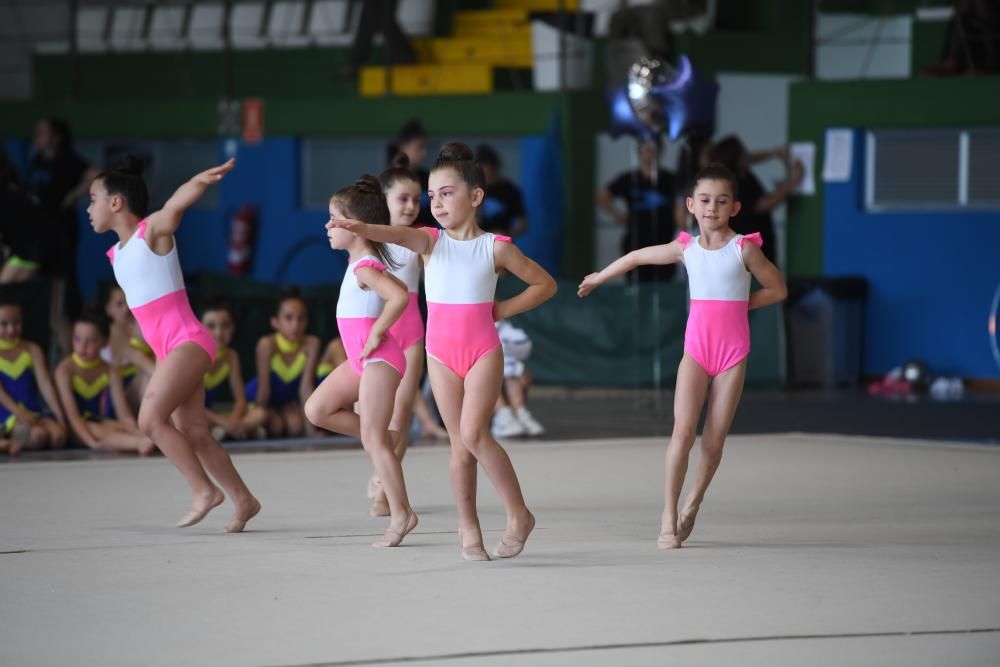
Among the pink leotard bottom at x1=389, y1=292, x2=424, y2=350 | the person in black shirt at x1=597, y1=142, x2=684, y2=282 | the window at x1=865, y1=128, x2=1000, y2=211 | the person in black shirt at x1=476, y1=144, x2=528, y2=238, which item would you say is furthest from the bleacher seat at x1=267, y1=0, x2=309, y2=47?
the pink leotard bottom at x1=389, y1=292, x2=424, y2=350

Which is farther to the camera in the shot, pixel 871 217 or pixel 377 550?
pixel 871 217

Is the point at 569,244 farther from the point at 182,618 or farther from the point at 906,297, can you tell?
the point at 182,618

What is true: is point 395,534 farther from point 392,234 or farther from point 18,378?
point 18,378

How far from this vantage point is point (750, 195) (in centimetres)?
1340

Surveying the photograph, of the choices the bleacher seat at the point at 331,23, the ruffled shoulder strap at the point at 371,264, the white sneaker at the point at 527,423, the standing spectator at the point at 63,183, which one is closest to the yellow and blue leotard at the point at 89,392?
the white sneaker at the point at 527,423

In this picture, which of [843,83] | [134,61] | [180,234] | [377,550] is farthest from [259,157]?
[377,550]

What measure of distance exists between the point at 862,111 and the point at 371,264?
9.32m

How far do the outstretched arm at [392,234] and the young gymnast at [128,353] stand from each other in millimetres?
4147

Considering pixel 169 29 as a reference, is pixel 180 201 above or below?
below

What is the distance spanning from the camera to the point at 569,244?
16.1m

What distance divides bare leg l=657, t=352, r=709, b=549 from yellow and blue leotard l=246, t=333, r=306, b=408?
4.51 metres

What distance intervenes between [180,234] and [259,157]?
1347 mm

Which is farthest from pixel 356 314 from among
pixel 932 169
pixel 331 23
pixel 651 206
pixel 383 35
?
pixel 331 23

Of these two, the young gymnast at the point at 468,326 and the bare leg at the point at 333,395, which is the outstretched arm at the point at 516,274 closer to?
the young gymnast at the point at 468,326
